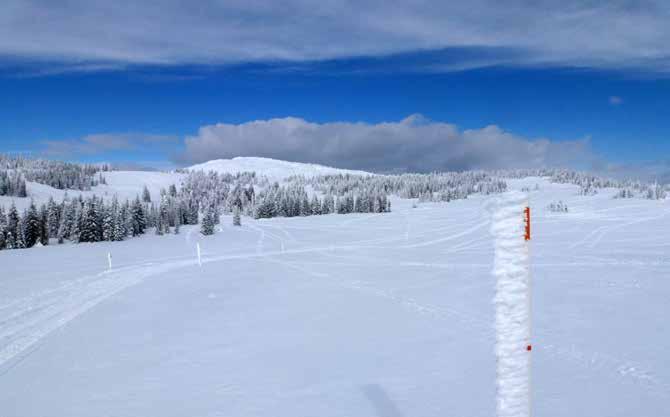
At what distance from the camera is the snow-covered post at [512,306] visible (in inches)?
109

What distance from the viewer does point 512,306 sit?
281cm

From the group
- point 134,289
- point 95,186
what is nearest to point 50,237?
point 134,289

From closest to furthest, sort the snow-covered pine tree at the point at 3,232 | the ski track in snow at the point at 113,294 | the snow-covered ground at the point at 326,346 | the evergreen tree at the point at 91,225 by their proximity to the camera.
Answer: the snow-covered ground at the point at 326,346 → the ski track in snow at the point at 113,294 → the snow-covered pine tree at the point at 3,232 → the evergreen tree at the point at 91,225

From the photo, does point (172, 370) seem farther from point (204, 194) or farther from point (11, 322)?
→ point (204, 194)

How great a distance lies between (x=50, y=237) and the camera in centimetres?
6738

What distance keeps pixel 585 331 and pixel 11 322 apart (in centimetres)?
1778

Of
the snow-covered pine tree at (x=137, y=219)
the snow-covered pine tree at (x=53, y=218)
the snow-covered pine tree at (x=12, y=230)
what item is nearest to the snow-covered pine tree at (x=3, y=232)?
the snow-covered pine tree at (x=12, y=230)

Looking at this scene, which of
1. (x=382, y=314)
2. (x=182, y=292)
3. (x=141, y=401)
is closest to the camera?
(x=141, y=401)

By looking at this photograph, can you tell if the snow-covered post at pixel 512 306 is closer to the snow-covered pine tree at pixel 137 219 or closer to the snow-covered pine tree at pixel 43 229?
the snow-covered pine tree at pixel 43 229

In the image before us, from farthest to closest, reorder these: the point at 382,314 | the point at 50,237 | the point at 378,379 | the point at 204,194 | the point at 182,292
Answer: the point at 204,194 → the point at 50,237 → the point at 182,292 → the point at 382,314 → the point at 378,379

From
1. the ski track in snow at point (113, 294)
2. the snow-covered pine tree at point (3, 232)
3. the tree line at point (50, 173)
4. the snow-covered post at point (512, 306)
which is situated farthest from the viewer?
the tree line at point (50, 173)

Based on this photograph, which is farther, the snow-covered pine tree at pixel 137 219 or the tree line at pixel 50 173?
the tree line at pixel 50 173

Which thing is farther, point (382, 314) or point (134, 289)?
point (134, 289)

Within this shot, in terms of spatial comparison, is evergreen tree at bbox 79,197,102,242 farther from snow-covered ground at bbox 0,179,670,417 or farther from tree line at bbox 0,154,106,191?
tree line at bbox 0,154,106,191
